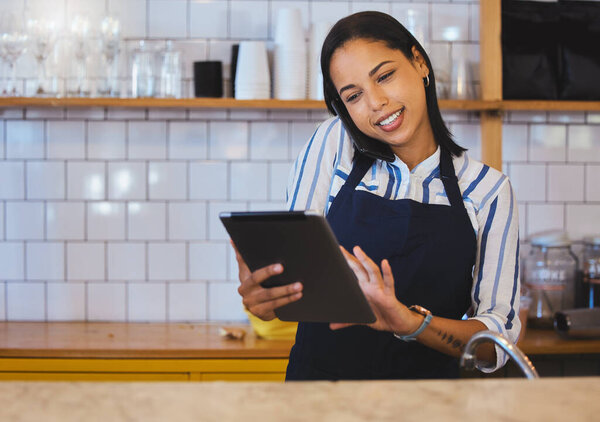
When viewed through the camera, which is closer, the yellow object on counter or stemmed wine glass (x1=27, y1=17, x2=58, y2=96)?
the yellow object on counter

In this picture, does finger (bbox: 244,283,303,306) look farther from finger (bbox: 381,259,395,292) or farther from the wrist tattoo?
the wrist tattoo

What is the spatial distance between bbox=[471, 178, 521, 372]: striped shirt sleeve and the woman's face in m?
0.26

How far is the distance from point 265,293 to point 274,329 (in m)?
1.20

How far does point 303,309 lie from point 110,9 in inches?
78.4

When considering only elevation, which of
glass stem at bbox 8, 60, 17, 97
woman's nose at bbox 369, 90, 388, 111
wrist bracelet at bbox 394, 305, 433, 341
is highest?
glass stem at bbox 8, 60, 17, 97

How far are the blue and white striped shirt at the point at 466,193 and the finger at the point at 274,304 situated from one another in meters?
0.31

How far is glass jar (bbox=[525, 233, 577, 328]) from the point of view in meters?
2.74

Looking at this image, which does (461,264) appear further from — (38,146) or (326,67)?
(38,146)

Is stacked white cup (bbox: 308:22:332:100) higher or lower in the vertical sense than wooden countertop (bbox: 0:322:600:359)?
higher

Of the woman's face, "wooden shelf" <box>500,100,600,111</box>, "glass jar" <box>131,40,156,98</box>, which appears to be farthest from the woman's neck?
"glass jar" <box>131,40,156,98</box>

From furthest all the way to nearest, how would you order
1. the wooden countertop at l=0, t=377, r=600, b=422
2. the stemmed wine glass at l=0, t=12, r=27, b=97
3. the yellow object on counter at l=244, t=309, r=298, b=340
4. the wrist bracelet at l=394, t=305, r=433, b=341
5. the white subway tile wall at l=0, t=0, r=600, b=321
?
1. the white subway tile wall at l=0, t=0, r=600, b=321
2. the stemmed wine glass at l=0, t=12, r=27, b=97
3. the yellow object on counter at l=244, t=309, r=298, b=340
4. the wrist bracelet at l=394, t=305, r=433, b=341
5. the wooden countertop at l=0, t=377, r=600, b=422

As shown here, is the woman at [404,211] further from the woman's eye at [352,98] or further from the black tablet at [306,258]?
the black tablet at [306,258]

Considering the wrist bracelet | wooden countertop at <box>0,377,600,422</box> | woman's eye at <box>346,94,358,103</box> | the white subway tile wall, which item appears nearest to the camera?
wooden countertop at <box>0,377,600,422</box>

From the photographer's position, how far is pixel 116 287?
292cm
